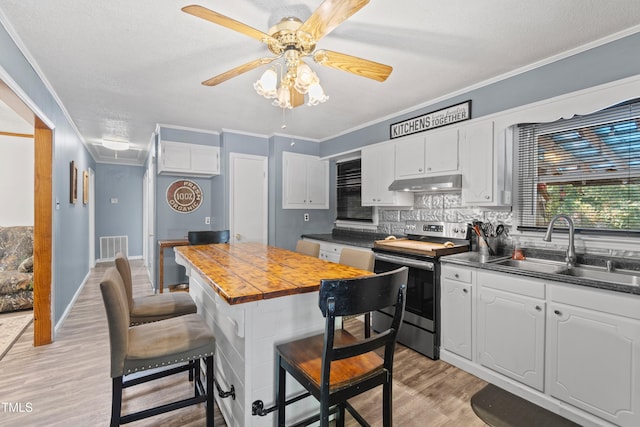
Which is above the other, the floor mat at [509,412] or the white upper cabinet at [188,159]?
the white upper cabinet at [188,159]

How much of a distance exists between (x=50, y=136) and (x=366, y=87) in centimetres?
312

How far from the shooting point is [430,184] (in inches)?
116

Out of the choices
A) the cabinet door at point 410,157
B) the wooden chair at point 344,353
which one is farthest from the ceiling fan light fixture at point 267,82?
the cabinet door at point 410,157

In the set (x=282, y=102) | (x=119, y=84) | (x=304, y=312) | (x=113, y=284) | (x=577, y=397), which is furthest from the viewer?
(x=119, y=84)

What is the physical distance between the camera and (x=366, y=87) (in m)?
2.82

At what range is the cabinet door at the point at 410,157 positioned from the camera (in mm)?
3150

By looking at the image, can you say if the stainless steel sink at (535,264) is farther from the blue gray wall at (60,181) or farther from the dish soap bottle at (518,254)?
the blue gray wall at (60,181)

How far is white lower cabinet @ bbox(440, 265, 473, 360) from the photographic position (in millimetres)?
2342

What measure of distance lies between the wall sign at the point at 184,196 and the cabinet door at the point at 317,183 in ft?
5.68

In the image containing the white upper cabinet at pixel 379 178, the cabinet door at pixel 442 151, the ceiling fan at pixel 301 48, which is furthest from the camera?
the white upper cabinet at pixel 379 178

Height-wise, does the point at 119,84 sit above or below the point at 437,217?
above

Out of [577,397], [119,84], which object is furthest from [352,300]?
[119,84]

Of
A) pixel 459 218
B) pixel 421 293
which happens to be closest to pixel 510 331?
pixel 421 293

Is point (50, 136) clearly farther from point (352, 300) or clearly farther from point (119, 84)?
point (352, 300)
